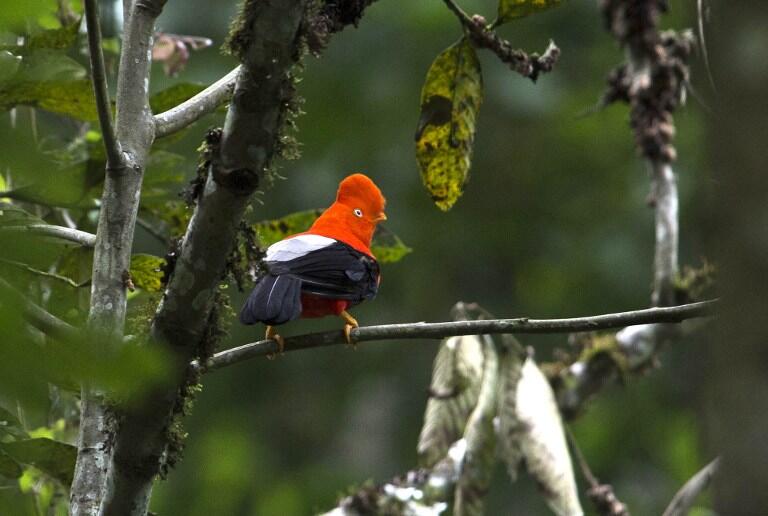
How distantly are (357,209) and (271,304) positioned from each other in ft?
4.48

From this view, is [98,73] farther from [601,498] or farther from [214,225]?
[601,498]

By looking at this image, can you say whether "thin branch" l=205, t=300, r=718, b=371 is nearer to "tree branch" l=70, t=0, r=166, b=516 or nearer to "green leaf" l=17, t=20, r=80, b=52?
"tree branch" l=70, t=0, r=166, b=516

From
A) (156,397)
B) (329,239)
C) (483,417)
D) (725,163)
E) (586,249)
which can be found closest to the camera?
(725,163)

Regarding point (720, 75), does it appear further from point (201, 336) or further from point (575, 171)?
point (575, 171)

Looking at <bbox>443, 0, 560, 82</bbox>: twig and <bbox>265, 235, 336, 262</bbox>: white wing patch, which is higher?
A: <bbox>443, 0, 560, 82</bbox>: twig

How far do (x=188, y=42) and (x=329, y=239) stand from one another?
973mm

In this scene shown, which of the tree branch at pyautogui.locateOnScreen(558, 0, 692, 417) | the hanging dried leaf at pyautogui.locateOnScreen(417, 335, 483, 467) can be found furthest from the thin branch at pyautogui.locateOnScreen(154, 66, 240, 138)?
the tree branch at pyautogui.locateOnScreen(558, 0, 692, 417)

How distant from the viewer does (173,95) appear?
3.49 metres

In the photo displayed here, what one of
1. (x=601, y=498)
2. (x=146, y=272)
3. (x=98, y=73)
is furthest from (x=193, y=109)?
(x=601, y=498)

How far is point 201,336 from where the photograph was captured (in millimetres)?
2486

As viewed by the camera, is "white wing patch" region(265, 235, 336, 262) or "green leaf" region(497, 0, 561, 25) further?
"white wing patch" region(265, 235, 336, 262)

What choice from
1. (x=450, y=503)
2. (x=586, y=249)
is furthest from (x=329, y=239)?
(x=586, y=249)

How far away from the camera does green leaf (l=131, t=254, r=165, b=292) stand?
3.20 meters

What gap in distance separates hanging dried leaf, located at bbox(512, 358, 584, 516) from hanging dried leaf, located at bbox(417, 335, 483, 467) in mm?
183
